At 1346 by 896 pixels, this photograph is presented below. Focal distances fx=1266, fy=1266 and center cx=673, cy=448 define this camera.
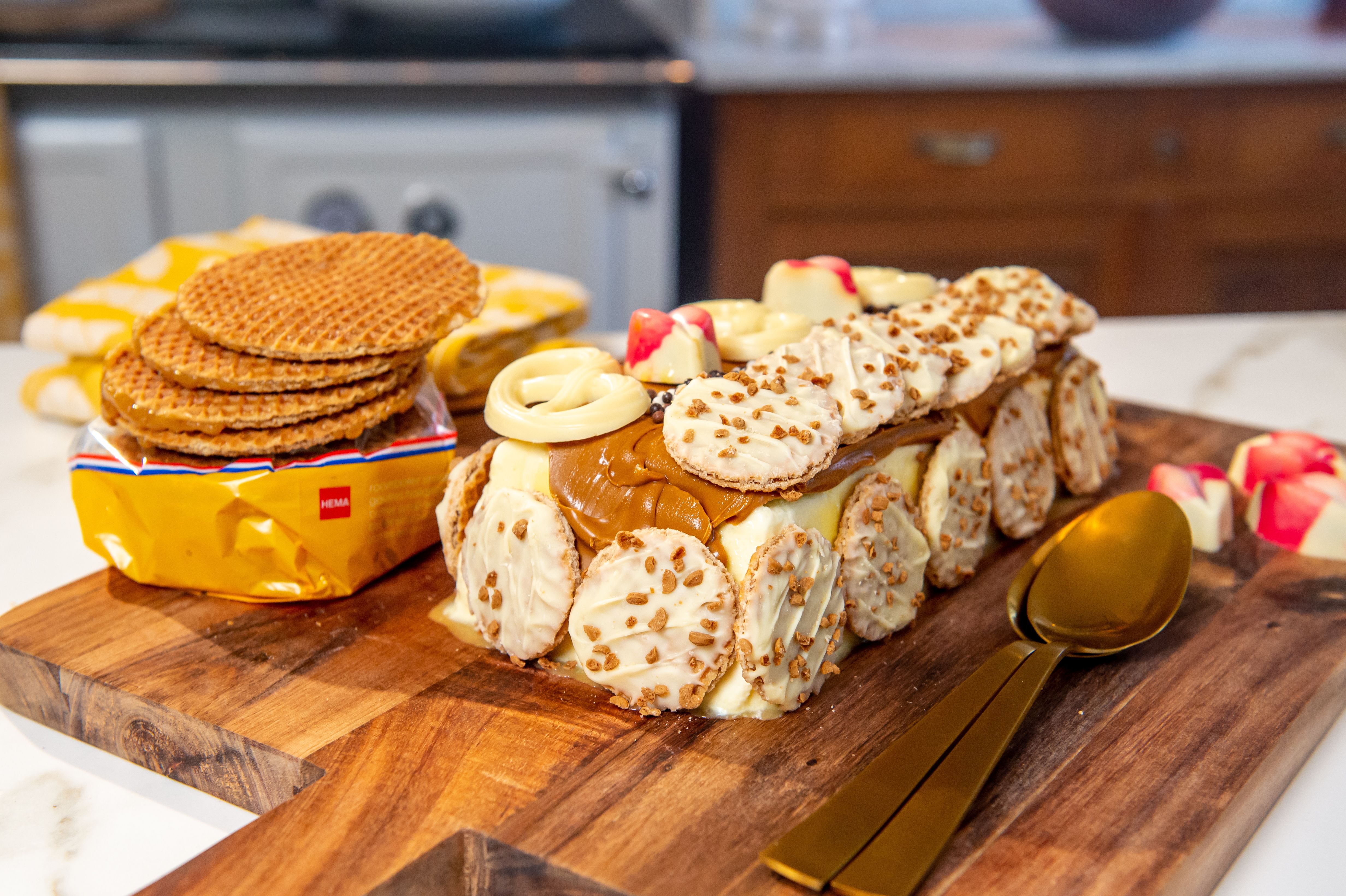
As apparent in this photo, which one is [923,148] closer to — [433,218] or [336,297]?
[433,218]

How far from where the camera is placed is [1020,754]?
3.03 feet

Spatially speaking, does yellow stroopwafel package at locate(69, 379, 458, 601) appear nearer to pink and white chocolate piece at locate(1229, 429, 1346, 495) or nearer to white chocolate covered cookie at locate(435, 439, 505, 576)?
white chocolate covered cookie at locate(435, 439, 505, 576)

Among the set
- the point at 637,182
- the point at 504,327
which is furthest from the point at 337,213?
the point at 504,327

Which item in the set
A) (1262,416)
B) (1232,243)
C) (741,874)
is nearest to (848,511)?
(741,874)

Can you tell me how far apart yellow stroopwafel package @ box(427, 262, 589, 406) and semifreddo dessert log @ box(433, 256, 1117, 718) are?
29 centimetres

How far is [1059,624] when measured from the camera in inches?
42.7

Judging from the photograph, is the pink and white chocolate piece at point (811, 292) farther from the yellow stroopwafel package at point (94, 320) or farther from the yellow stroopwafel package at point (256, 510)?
the yellow stroopwafel package at point (94, 320)

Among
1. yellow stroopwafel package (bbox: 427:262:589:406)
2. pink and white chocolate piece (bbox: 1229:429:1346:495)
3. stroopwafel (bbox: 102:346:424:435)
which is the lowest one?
pink and white chocolate piece (bbox: 1229:429:1346:495)

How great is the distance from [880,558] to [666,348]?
25 cm

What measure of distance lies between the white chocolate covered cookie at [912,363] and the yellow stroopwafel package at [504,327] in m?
0.40

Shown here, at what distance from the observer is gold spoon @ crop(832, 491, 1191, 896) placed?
781 mm

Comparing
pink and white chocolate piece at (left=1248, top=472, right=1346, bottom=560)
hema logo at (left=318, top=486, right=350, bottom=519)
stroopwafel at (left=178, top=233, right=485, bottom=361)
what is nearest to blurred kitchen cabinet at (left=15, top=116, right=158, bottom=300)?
stroopwafel at (left=178, top=233, right=485, bottom=361)

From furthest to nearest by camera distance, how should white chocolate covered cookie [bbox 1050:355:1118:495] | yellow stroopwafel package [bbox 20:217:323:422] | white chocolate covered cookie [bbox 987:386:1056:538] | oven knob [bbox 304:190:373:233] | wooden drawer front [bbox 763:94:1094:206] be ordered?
wooden drawer front [bbox 763:94:1094:206] < oven knob [bbox 304:190:373:233] < yellow stroopwafel package [bbox 20:217:323:422] < white chocolate covered cookie [bbox 1050:355:1118:495] < white chocolate covered cookie [bbox 987:386:1056:538]

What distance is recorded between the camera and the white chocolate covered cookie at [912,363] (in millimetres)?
1069
